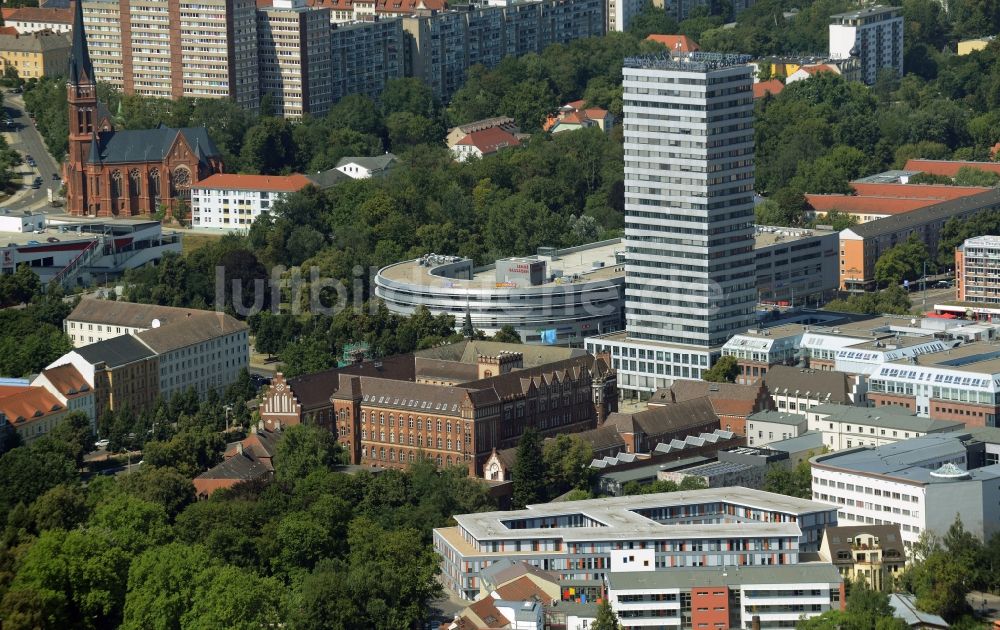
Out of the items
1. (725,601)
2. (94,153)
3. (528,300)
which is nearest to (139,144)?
(94,153)

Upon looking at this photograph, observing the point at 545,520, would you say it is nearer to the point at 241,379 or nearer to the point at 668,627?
the point at 668,627

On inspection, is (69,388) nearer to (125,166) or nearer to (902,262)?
(125,166)

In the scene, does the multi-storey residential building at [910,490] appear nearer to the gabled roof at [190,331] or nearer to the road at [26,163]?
the gabled roof at [190,331]

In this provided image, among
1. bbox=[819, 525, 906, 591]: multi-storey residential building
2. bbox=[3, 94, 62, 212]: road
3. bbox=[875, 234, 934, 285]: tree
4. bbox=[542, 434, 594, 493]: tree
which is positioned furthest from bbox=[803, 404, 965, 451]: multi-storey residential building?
bbox=[3, 94, 62, 212]: road

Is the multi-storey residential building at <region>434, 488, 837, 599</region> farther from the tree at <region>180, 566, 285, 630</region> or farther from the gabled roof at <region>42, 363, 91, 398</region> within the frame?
the gabled roof at <region>42, 363, 91, 398</region>

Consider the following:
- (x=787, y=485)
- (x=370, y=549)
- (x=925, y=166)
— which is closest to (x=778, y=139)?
(x=925, y=166)
